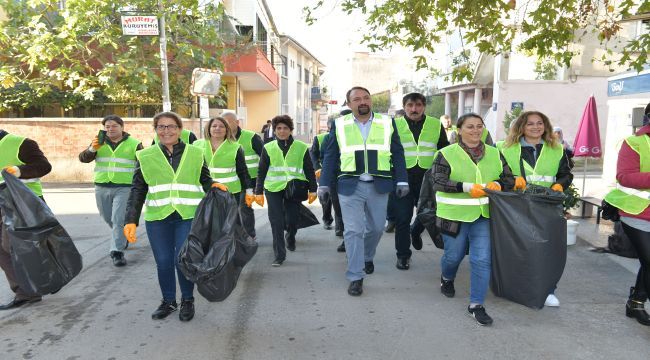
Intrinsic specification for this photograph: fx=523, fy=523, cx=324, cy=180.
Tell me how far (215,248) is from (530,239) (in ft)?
7.77

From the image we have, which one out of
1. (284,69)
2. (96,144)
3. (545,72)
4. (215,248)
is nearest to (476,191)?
(215,248)

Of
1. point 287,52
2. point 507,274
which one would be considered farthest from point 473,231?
point 287,52

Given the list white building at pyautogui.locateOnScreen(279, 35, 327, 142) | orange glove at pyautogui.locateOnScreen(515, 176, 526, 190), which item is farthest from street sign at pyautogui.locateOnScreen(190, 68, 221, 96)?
white building at pyautogui.locateOnScreen(279, 35, 327, 142)

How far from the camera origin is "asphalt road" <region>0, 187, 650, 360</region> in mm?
3621

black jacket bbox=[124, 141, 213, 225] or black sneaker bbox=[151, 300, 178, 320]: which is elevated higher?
black jacket bbox=[124, 141, 213, 225]

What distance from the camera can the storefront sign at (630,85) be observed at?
8133 millimetres

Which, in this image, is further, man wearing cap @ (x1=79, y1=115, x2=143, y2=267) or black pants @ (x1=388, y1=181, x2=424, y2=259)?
man wearing cap @ (x1=79, y1=115, x2=143, y2=267)

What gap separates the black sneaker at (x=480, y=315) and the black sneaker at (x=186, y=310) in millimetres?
2241

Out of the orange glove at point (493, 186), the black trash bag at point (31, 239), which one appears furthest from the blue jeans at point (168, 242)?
the orange glove at point (493, 186)

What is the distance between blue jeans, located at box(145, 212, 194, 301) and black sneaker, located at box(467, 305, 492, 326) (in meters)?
2.26

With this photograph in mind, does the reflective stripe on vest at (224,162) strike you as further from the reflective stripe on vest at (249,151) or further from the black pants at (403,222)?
the black pants at (403,222)

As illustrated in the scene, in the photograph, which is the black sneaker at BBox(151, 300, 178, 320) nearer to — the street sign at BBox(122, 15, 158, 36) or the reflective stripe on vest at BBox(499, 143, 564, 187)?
the reflective stripe on vest at BBox(499, 143, 564, 187)

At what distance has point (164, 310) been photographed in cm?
424

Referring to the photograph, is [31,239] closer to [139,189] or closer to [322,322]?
[139,189]
